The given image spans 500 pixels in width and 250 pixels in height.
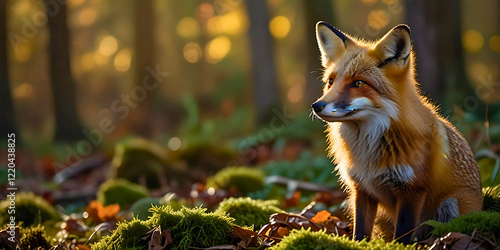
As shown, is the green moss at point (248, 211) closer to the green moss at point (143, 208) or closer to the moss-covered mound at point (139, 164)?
the green moss at point (143, 208)

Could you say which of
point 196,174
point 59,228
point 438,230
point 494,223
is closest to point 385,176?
point 438,230

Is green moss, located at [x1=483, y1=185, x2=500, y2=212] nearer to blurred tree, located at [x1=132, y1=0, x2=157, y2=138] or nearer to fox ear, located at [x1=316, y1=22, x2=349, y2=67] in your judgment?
fox ear, located at [x1=316, y1=22, x2=349, y2=67]

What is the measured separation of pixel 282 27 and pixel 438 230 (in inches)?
1218

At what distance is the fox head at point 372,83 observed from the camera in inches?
145

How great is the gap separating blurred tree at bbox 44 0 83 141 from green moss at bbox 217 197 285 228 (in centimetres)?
1585

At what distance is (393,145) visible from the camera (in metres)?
3.73

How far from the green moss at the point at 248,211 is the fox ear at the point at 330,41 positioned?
1.51m

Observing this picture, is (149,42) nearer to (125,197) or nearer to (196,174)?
(196,174)

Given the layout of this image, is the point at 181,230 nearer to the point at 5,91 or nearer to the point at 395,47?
the point at 395,47

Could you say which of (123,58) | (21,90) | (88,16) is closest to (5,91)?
(21,90)

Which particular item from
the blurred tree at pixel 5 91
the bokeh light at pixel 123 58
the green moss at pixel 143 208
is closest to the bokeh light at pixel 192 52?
the bokeh light at pixel 123 58

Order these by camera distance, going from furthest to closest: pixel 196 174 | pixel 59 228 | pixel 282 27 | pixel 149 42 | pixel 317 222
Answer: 1. pixel 282 27
2. pixel 149 42
3. pixel 196 174
4. pixel 59 228
5. pixel 317 222

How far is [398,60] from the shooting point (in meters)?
3.80

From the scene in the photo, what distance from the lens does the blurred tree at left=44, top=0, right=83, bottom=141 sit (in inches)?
717
